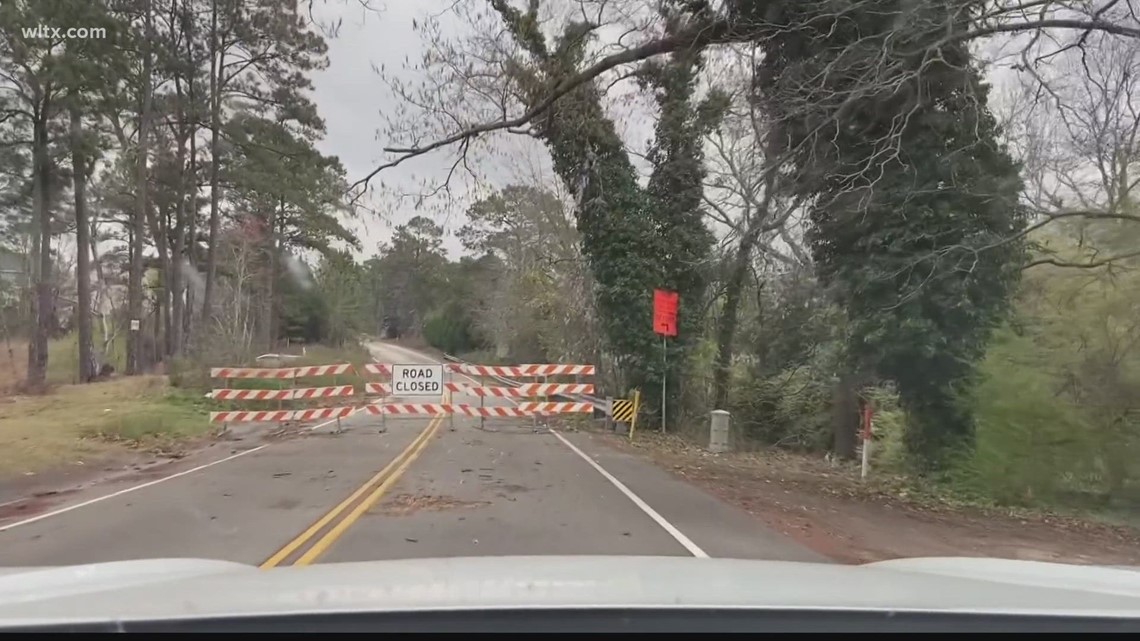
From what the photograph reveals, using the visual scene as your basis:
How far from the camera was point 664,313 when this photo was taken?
1001 inches

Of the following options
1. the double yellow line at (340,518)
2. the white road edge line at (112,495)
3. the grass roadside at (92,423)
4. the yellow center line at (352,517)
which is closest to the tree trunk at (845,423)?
the yellow center line at (352,517)

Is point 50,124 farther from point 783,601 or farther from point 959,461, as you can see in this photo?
point 783,601

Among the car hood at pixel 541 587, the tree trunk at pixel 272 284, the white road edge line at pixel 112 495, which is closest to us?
the car hood at pixel 541 587

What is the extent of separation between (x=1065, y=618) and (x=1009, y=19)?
457 inches

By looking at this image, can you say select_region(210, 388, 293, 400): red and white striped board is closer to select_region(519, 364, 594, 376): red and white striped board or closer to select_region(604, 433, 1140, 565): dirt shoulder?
select_region(519, 364, 594, 376): red and white striped board

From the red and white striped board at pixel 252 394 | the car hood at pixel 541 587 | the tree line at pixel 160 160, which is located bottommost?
the red and white striped board at pixel 252 394

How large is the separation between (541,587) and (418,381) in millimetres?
20481

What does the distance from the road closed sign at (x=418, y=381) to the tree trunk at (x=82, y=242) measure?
16.4 m

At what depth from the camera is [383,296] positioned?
343 feet

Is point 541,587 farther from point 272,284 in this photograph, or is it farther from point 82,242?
point 272,284

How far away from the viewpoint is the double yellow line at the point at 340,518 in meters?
8.00

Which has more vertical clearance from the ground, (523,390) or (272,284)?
(272,284)

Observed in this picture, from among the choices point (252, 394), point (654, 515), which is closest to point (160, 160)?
point (252, 394)

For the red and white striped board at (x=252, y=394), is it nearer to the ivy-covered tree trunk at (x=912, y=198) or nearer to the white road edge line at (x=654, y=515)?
the white road edge line at (x=654, y=515)
